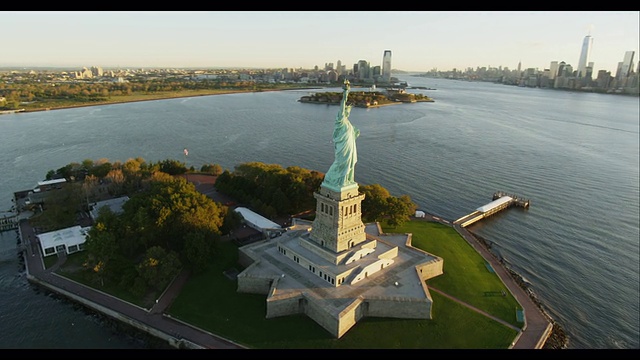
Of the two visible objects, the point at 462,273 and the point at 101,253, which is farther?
the point at 462,273

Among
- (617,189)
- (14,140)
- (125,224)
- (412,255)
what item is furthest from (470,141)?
(14,140)

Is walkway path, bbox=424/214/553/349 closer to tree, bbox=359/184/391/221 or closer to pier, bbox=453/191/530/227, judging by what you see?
pier, bbox=453/191/530/227

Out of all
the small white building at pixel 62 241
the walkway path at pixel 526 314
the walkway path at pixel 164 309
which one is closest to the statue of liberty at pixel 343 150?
the walkway path at pixel 164 309

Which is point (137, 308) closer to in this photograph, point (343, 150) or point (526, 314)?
point (343, 150)

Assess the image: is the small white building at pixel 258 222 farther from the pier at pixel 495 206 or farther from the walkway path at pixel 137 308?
the pier at pixel 495 206

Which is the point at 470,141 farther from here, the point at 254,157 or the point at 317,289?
the point at 317,289

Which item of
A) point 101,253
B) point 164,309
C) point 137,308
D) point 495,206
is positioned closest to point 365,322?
point 164,309
